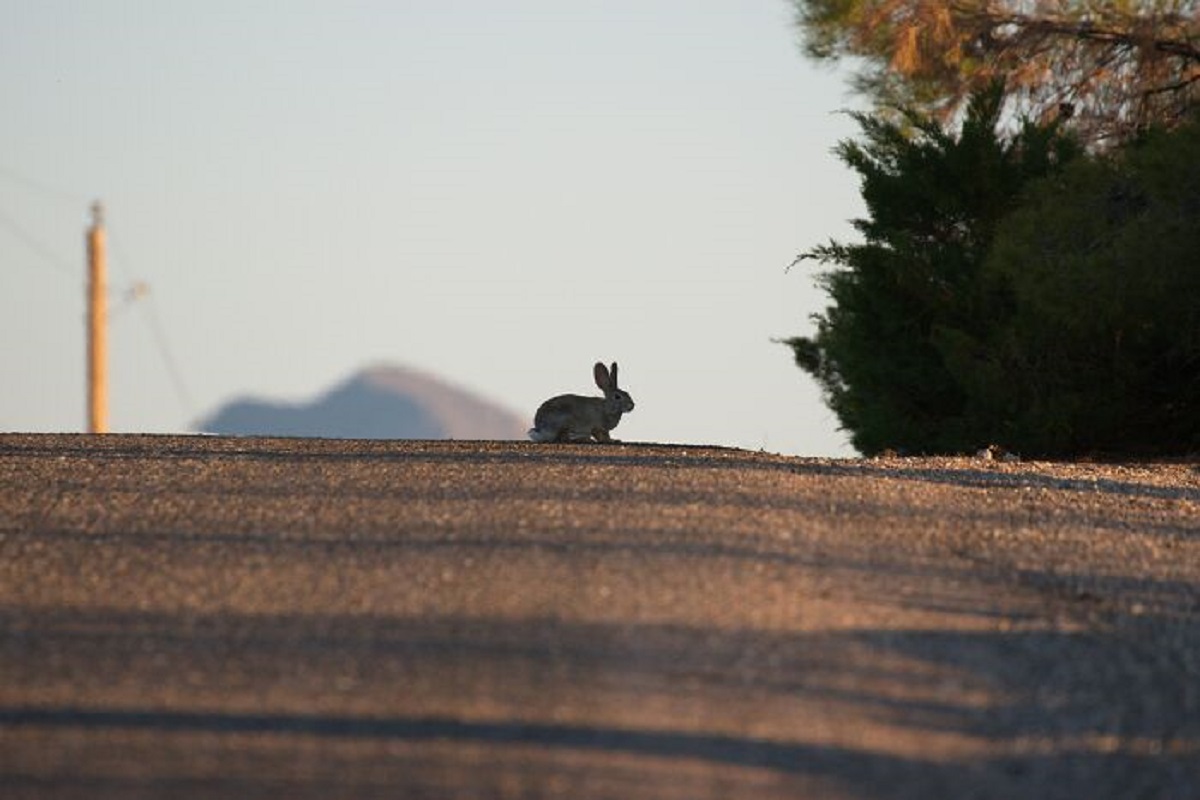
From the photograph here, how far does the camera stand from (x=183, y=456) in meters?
17.5

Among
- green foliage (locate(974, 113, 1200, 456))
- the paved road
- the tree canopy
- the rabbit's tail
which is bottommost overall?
the paved road

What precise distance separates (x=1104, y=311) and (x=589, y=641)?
17.1 metres

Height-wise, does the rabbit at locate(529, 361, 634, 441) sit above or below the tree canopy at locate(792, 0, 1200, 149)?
below

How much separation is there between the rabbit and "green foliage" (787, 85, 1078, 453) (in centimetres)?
1106

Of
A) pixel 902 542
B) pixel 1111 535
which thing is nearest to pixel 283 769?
pixel 902 542

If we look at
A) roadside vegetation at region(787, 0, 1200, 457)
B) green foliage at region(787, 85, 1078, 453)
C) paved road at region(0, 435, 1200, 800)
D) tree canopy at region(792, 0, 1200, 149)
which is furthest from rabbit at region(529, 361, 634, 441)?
tree canopy at region(792, 0, 1200, 149)

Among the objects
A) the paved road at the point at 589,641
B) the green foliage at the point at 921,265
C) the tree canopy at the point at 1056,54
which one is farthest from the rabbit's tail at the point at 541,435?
the tree canopy at the point at 1056,54

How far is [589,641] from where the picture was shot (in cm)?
921

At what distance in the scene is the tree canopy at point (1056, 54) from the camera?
105 ft

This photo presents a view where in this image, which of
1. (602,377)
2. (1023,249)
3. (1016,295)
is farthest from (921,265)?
(602,377)

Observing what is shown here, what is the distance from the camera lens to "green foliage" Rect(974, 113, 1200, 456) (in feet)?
→ 80.5

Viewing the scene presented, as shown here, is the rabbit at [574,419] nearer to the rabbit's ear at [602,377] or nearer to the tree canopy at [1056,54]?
the rabbit's ear at [602,377]

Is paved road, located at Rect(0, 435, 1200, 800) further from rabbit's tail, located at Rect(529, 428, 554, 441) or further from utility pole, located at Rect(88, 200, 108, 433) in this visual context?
utility pole, located at Rect(88, 200, 108, 433)

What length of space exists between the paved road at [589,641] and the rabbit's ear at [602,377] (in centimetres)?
509
